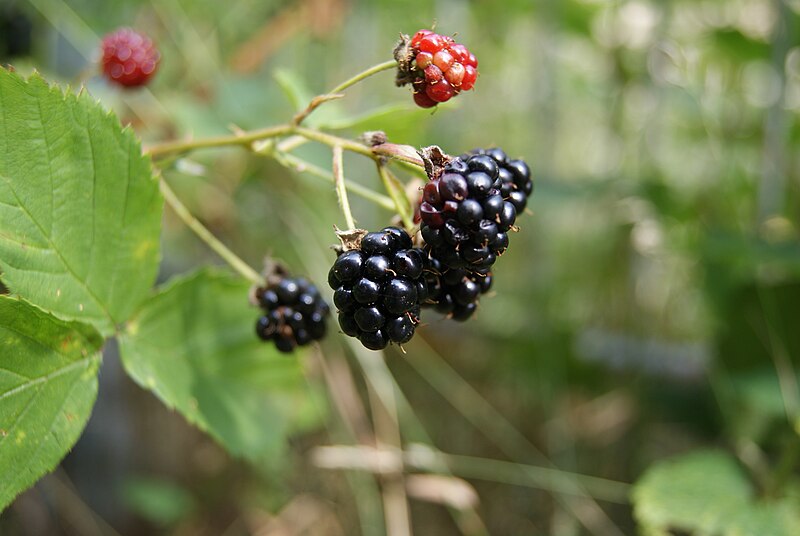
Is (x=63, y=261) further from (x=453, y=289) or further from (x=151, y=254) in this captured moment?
(x=453, y=289)

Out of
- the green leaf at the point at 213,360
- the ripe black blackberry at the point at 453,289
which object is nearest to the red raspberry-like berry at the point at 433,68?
the ripe black blackberry at the point at 453,289

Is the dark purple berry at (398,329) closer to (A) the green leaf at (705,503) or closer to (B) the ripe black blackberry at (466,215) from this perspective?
(B) the ripe black blackberry at (466,215)

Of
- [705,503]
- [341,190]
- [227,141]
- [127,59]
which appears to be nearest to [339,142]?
[341,190]

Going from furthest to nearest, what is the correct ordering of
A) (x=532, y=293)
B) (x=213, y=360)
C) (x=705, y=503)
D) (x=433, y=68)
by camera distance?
(x=532, y=293) → (x=705, y=503) → (x=213, y=360) → (x=433, y=68)

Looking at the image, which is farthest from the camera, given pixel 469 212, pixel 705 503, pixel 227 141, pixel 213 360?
pixel 705 503

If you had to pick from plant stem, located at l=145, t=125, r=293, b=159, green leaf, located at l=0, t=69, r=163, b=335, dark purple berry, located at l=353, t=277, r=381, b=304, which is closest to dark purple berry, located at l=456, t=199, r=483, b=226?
dark purple berry, located at l=353, t=277, r=381, b=304

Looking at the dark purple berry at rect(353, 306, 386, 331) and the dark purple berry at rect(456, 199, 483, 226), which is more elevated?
the dark purple berry at rect(456, 199, 483, 226)

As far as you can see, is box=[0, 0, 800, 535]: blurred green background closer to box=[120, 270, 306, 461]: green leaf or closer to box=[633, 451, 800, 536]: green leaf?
box=[633, 451, 800, 536]: green leaf
